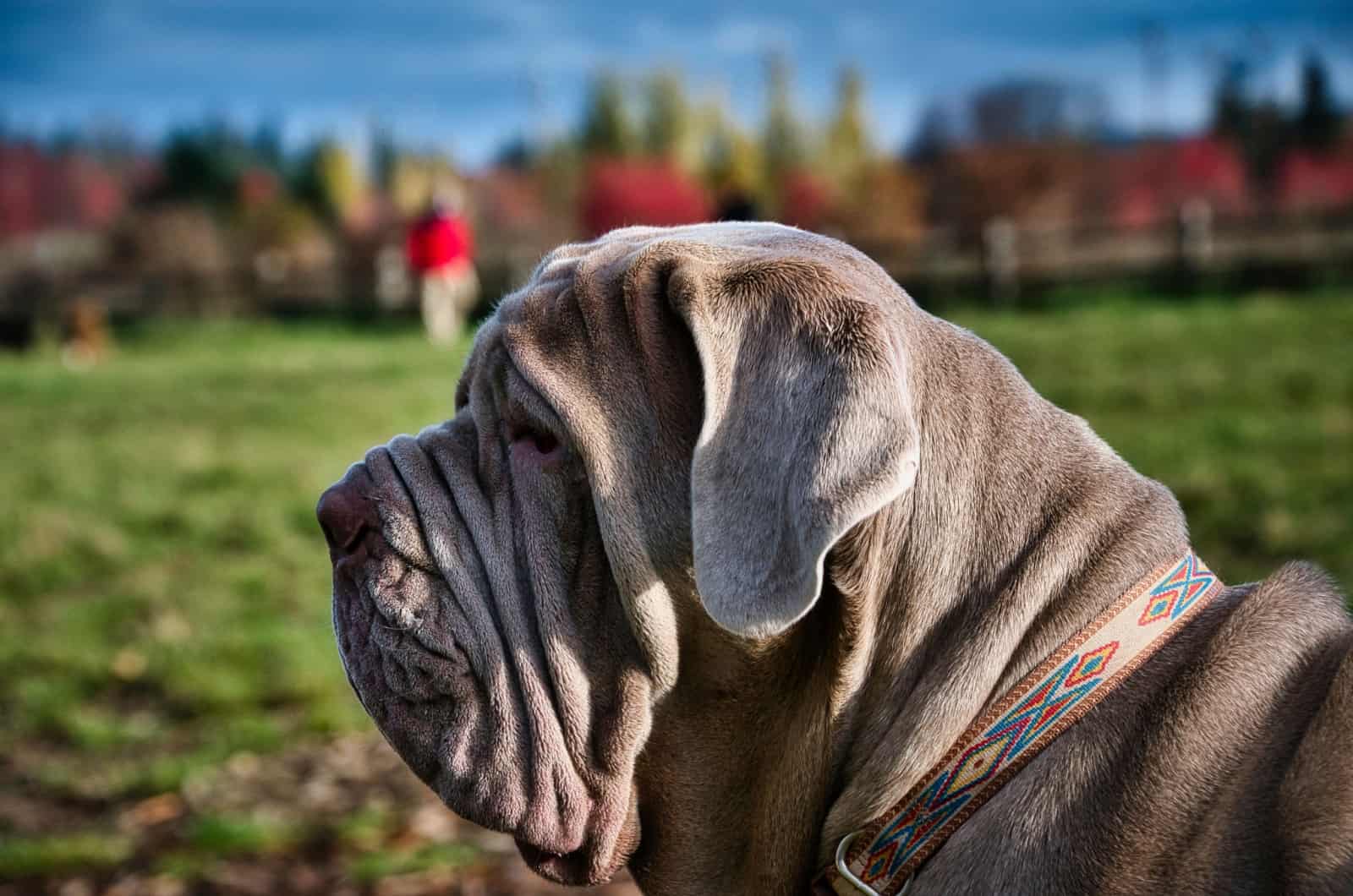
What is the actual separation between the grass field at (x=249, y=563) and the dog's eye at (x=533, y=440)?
2492mm

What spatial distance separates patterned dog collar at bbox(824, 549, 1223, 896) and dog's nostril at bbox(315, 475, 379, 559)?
1.06 metres

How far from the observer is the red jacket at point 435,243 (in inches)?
866

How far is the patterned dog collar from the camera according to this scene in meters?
2.04

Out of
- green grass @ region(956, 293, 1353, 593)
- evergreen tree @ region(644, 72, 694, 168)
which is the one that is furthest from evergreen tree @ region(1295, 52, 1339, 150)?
evergreen tree @ region(644, 72, 694, 168)

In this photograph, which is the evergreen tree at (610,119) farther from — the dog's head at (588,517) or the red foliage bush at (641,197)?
the dog's head at (588,517)

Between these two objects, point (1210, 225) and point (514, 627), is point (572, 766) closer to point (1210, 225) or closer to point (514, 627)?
point (514, 627)

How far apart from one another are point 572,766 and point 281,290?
100 ft

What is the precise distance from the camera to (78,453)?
11570 mm


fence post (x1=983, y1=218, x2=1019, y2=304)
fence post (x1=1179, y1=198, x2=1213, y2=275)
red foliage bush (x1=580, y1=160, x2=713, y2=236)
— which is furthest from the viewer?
red foliage bush (x1=580, y1=160, x2=713, y2=236)

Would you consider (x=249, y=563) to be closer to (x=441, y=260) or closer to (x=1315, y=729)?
(x=1315, y=729)

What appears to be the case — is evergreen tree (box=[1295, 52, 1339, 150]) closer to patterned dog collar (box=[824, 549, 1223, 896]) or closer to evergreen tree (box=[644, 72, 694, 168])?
patterned dog collar (box=[824, 549, 1223, 896])

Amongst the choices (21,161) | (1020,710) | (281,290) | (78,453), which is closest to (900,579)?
(1020,710)

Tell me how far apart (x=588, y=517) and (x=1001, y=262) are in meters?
20.3

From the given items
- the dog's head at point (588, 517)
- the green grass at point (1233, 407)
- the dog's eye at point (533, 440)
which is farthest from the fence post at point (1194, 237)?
the dog's eye at point (533, 440)
